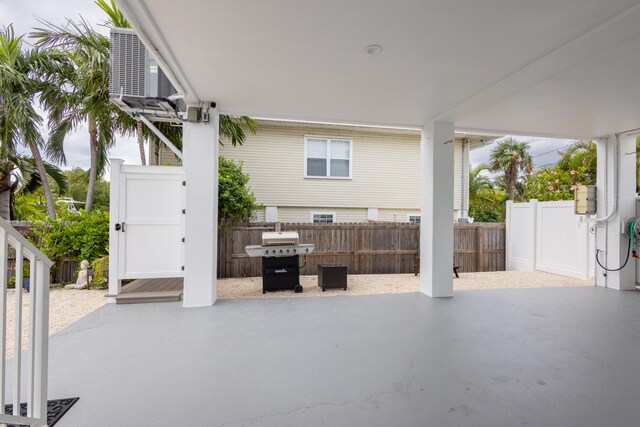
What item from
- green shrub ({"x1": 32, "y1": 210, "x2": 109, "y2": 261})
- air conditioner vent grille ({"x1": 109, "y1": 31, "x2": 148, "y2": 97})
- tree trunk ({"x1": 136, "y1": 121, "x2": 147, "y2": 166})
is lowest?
green shrub ({"x1": 32, "y1": 210, "x2": 109, "y2": 261})

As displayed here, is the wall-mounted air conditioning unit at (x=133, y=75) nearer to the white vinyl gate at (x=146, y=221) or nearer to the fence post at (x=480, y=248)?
the white vinyl gate at (x=146, y=221)

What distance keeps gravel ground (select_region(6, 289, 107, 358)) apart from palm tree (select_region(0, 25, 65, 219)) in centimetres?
246

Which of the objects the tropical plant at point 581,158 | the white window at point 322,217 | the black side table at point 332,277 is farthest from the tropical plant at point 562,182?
the black side table at point 332,277

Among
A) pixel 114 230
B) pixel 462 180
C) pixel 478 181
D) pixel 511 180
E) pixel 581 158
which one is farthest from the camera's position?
pixel 478 181

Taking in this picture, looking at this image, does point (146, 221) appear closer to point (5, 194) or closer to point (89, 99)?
point (89, 99)

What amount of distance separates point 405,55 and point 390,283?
4323 mm

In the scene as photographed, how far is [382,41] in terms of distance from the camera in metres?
2.78

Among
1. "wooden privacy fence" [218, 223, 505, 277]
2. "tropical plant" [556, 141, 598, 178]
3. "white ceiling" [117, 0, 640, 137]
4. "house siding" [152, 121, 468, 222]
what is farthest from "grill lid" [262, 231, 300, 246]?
"tropical plant" [556, 141, 598, 178]

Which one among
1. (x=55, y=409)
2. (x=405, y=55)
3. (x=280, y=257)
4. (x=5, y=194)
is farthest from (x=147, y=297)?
(x=5, y=194)

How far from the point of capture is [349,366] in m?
2.64

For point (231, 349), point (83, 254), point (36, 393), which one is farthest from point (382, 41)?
point (83, 254)

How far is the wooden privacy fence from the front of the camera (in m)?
6.53

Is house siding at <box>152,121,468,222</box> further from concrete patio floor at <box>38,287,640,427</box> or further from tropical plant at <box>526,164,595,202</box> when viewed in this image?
concrete patio floor at <box>38,287,640,427</box>

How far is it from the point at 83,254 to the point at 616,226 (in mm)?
9835
